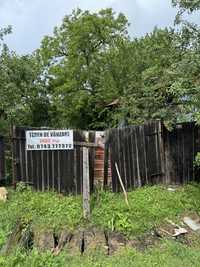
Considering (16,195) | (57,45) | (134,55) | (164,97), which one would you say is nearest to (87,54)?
(57,45)

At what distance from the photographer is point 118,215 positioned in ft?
37.0

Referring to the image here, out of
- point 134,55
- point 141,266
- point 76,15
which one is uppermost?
point 76,15

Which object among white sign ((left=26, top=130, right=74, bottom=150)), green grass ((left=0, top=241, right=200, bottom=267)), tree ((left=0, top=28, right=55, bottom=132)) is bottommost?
Answer: green grass ((left=0, top=241, right=200, bottom=267))

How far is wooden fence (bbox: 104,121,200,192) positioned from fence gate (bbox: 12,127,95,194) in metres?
0.70

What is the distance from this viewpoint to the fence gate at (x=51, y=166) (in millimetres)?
12766

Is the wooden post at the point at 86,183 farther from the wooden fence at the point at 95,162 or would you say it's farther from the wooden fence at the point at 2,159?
the wooden fence at the point at 2,159

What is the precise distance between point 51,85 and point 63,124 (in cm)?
371

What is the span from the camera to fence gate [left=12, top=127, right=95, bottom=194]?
503 inches

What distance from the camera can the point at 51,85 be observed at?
110 ft

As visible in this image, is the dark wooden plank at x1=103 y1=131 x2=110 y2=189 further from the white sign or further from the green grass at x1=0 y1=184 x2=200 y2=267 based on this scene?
the white sign

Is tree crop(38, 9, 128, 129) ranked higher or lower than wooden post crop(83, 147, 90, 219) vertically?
higher

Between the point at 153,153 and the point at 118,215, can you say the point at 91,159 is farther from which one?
the point at 153,153

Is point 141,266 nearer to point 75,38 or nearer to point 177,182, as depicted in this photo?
point 177,182

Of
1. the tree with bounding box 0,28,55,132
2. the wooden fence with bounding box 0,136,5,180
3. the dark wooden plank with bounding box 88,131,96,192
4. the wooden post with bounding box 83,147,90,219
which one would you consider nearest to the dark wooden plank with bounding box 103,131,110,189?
the dark wooden plank with bounding box 88,131,96,192
